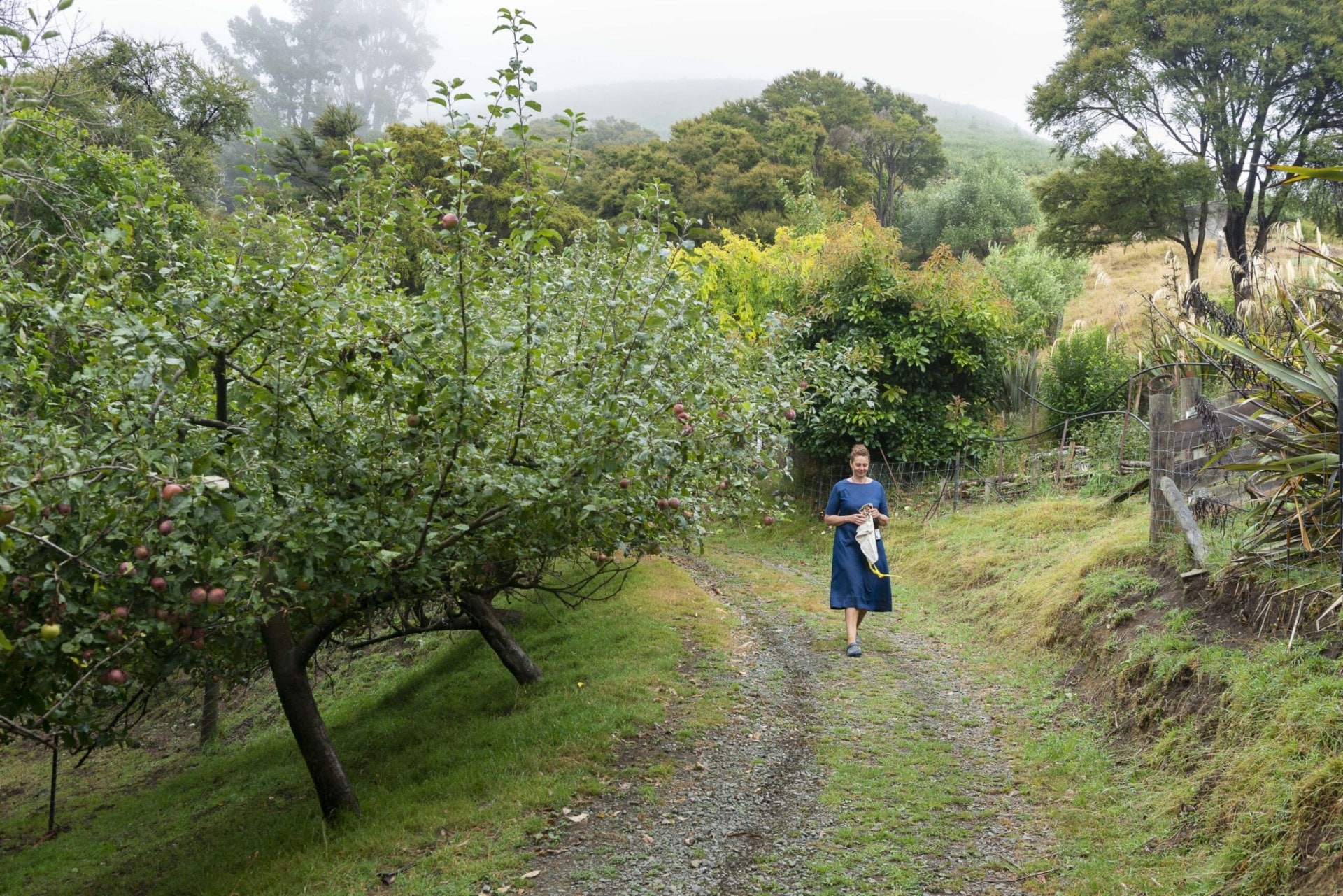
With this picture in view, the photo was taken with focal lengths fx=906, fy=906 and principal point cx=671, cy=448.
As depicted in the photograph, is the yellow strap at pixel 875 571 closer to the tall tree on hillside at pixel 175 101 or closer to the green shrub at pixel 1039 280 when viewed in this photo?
the tall tree on hillside at pixel 175 101

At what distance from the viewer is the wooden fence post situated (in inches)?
322

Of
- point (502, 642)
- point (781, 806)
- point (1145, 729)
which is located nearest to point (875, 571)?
point (1145, 729)

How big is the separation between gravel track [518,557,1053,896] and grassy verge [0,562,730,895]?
402 mm

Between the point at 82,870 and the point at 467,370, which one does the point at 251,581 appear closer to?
the point at 467,370

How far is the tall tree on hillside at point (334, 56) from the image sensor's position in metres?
88.0

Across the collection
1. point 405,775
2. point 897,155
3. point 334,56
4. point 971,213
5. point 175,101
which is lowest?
point 405,775

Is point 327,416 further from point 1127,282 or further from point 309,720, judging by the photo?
point 1127,282

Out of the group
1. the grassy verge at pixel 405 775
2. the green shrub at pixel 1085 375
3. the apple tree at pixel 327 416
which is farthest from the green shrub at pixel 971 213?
the apple tree at pixel 327 416

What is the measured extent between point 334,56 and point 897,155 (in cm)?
7840

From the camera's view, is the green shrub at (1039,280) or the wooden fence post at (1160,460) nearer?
the wooden fence post at (1160,460)

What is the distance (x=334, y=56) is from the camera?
102 m

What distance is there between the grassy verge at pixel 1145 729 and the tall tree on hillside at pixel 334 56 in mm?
79299

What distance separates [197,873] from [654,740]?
4146 mm

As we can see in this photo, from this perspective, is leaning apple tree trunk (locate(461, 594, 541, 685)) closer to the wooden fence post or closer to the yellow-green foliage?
the wooden fence post
